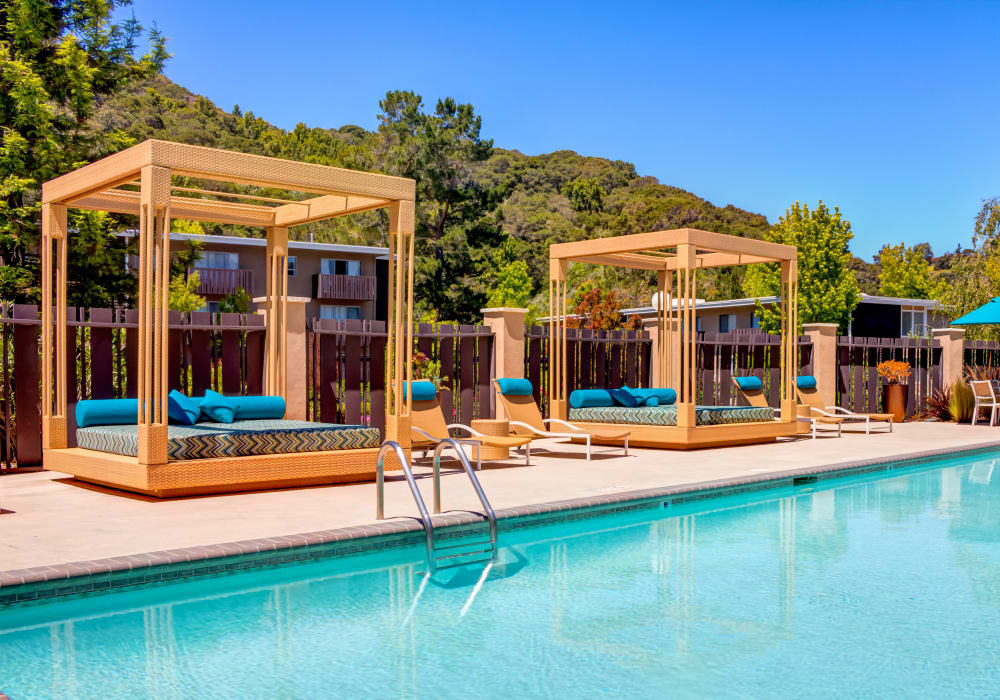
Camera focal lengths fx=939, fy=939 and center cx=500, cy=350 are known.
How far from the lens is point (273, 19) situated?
36.7m

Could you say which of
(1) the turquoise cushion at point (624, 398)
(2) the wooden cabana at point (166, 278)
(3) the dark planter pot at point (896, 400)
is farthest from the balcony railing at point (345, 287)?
(2) the wooden cabana at point (166, 278)

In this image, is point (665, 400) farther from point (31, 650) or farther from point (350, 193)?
point (31, 650)

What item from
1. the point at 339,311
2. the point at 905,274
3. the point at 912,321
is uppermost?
the point at 905,274

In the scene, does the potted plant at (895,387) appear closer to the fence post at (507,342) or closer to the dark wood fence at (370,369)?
the fence post at (507,342)

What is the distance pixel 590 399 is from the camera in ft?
42.1

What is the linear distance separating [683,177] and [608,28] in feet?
103

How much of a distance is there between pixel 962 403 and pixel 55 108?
58.1 ft

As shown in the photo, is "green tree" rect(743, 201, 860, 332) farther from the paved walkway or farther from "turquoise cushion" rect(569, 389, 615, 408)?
the paved walkway

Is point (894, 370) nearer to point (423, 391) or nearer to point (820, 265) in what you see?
point (423, 391)

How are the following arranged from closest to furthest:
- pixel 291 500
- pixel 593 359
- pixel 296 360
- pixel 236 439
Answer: pixel 291 500
pixel 236 439
pixel 296 360
pixel 593 359

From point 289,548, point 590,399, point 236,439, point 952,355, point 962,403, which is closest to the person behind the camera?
point 289,548

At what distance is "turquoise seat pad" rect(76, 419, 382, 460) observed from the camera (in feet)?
25.1

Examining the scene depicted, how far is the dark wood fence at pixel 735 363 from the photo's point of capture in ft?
56.0

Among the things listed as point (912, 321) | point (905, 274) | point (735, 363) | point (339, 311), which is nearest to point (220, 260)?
point (339, 311)
